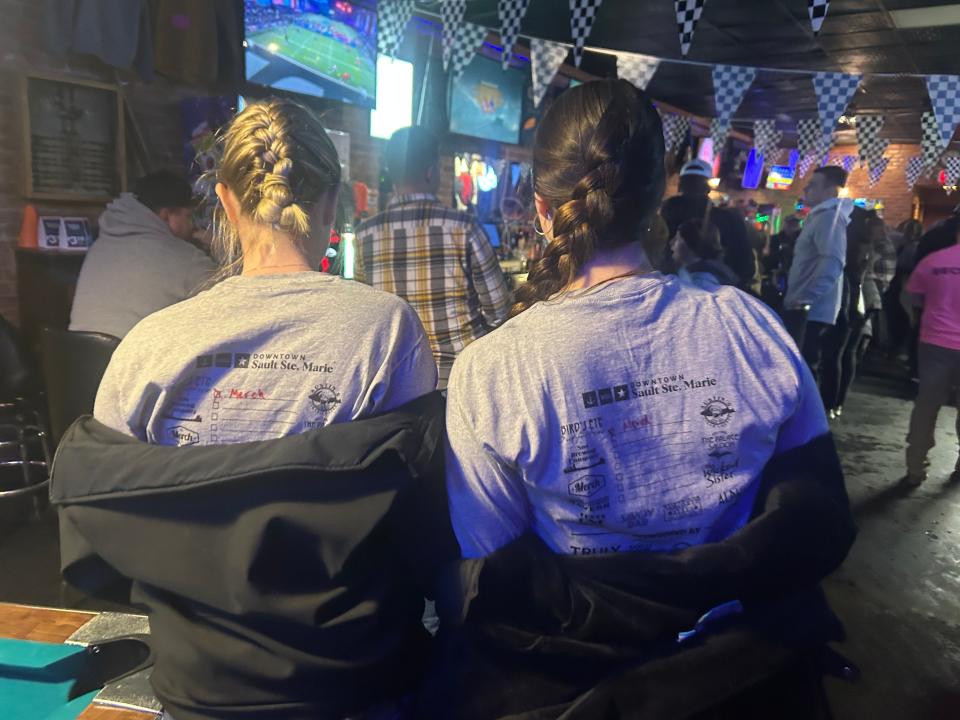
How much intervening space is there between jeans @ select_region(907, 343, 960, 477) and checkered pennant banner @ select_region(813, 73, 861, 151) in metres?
2.20

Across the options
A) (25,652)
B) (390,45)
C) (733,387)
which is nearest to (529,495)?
(733,387)

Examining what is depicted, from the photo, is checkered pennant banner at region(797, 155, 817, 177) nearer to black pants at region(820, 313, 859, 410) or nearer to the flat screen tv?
black pants at region(820, 313, 859, 410)

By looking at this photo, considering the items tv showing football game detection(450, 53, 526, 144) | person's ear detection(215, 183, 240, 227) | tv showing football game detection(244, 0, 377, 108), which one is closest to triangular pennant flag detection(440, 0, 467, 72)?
tv showing football game detection(244, 0, 377, 108)

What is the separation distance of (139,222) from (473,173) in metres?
4.32

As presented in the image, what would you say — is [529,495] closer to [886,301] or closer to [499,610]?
[499,610]

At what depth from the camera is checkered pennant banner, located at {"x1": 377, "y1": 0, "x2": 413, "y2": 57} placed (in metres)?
5.15

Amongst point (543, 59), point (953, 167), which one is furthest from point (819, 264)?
point (953, 167)

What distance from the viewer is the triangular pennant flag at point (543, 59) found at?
5.52 meters

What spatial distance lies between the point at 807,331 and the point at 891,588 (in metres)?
2.30

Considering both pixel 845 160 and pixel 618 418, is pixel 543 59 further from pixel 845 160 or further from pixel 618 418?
pixel 845 160

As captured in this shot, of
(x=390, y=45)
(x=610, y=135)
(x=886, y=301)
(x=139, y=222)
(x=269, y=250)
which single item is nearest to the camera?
(x=610, y=135)

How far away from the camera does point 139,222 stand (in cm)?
298

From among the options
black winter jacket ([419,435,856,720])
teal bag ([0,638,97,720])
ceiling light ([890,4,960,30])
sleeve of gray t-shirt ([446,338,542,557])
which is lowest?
teal bag ([0,638,97,720])

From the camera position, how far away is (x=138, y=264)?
292 centimetres
